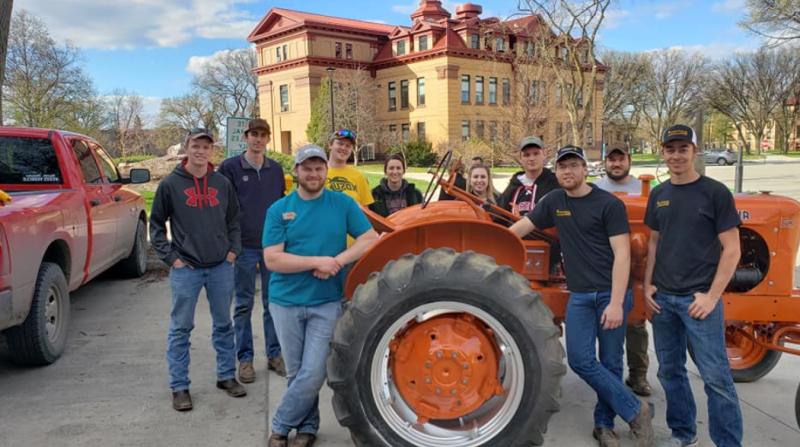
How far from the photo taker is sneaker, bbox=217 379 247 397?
162 inches

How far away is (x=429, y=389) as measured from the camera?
3.10 m

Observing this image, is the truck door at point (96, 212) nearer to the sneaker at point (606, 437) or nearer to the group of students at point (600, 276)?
the group of students at point (600, 276)

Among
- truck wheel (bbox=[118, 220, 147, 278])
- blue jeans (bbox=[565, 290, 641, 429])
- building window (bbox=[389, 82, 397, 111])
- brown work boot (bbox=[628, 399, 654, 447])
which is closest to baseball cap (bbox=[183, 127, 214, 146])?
blue jeans (bbox=[565, 290, 641, 429])

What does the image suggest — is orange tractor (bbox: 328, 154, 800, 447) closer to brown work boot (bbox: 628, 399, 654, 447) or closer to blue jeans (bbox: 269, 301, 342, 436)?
blue jeans (bbox: 269, 301, 342, 436)

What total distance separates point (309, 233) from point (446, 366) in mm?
1025

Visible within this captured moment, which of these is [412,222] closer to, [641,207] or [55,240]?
[641,207]

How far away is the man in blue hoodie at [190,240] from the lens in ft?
12.8

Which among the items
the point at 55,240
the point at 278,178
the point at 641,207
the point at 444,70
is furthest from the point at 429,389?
the point at 444,70

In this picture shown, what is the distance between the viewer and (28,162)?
559 centimetres

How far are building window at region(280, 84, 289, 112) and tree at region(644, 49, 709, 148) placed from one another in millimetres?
34628

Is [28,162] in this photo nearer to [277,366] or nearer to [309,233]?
[277,366]

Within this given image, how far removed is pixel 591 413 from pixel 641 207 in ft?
4.55

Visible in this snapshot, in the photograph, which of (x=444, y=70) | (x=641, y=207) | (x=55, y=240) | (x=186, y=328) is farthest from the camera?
(x=444, y=70)

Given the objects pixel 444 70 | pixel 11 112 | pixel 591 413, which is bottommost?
pixel 591 413
